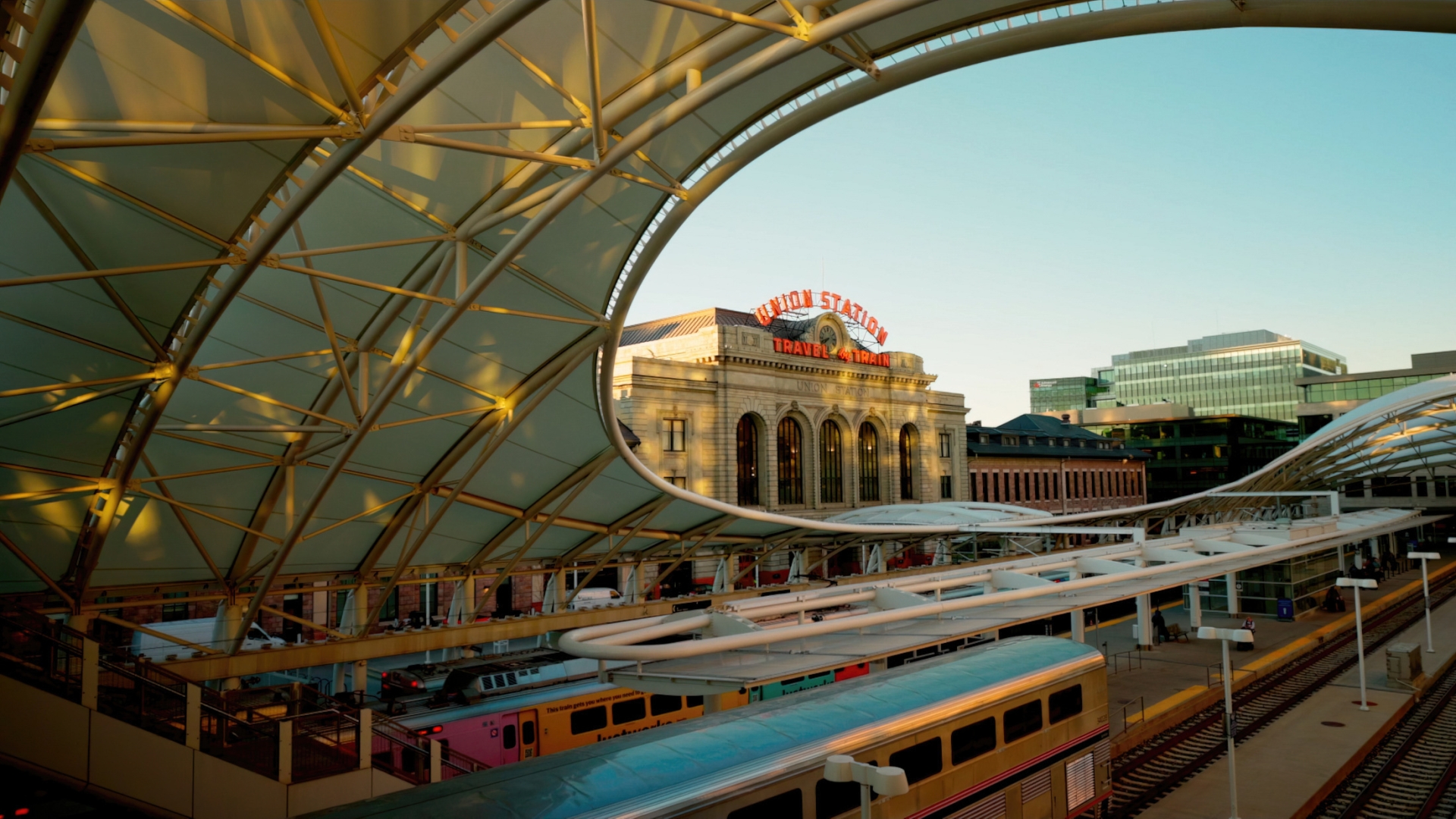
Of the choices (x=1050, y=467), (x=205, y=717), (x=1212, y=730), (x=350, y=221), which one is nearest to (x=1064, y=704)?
(x=1212, y=730)

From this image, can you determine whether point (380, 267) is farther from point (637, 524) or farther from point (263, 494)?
point (637, 524)

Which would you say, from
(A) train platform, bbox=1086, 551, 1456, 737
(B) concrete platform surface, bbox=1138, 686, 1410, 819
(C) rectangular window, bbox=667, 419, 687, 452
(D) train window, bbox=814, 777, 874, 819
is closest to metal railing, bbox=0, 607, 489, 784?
(D) train window, bbox=814, 777, 874, 819

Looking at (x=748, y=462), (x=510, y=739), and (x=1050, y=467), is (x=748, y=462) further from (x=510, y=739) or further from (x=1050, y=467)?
(x=510, y=739)

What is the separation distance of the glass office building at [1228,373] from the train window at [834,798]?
139227 mm

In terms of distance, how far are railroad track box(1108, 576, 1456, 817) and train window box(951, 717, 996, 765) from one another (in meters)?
5.82

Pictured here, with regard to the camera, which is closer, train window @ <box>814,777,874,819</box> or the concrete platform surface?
train window @ <box>814,777,874,819</box>

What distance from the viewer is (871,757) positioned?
12250 mm

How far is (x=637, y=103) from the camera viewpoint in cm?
1235

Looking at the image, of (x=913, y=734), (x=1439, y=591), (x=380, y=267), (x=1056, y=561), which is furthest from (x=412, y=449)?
(x=1439, y=591)

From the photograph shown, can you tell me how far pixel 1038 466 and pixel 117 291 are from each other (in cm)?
7854

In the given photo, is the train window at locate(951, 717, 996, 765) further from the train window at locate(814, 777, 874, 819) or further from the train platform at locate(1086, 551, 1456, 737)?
the train platform at locate(1086, 551, 1456, 737)

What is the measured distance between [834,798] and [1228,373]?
528 ft

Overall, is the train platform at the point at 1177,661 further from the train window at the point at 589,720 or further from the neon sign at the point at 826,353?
the neon sign at the point at 826,353

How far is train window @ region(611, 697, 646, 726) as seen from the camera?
20.9m
